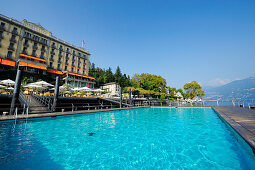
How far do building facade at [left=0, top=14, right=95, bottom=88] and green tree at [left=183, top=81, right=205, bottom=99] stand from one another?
42.2m

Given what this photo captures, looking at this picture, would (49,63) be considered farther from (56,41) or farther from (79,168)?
(79,168)

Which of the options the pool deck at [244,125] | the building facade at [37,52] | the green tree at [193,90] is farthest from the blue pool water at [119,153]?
the green tree at [193,90]

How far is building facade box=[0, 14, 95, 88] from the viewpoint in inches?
1060

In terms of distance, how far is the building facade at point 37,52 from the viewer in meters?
26.9

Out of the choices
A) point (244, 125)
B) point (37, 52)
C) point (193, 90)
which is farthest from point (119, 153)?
point (193, 90)

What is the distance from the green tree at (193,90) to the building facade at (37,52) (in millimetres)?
42173

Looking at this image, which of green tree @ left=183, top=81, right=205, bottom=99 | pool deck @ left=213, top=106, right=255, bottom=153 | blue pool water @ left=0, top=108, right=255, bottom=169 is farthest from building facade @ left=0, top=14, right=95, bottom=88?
green tree @ left=183, top=81, right=205, bottom=99

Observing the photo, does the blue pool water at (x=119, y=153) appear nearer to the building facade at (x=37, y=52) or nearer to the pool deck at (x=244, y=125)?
the pool deck at (x=244, y=125)

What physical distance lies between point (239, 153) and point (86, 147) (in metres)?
6.54

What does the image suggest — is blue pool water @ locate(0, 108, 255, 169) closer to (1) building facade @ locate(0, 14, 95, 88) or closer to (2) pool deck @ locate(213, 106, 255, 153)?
(2) pool deck @ locate(213, 106, 255, 153)

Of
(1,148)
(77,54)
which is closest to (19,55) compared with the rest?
(77,54)

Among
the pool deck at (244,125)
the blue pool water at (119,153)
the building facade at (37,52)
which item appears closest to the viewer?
the blue pool water at (119,153)

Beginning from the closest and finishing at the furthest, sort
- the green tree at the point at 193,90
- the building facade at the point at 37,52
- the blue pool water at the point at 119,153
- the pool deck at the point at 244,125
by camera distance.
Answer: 1. the blue pool water at the point at 119,153
2. the pool deck at the point at 244,125
3. the building facade at the point at 37,52
4. the green tree at the point at 193,90

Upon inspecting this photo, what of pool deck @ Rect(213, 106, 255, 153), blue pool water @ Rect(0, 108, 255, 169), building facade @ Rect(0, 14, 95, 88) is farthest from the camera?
building facade @ Rect(0, 14, 95, 88)
